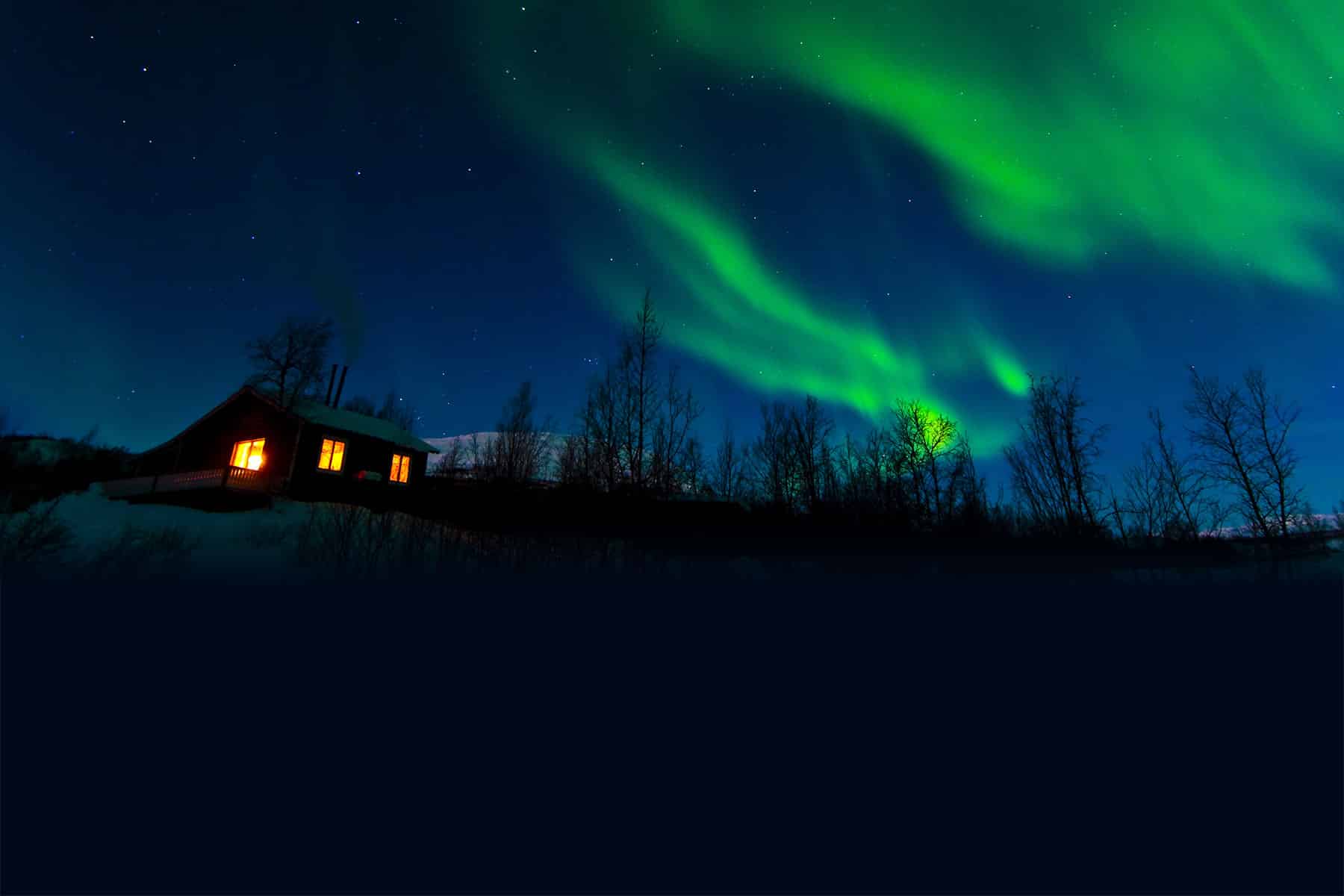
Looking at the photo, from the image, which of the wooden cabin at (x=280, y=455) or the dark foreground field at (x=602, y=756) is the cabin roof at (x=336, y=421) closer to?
the wooden cabin at (x=280, y=455)

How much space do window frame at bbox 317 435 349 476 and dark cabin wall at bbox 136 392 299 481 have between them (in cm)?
101

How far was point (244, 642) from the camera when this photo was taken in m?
5.24

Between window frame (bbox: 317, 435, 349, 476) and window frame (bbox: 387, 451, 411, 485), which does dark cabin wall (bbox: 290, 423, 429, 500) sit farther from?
window frame (bbox: 387, 451, 411, 485)

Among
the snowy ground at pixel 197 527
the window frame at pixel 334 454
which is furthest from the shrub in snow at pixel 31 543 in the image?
the window frame at pixel 334 454

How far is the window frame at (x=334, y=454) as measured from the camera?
20.6 meters

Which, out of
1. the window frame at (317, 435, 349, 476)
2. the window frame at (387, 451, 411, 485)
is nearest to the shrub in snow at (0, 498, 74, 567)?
the window frame at (317, 435, 349, 476)

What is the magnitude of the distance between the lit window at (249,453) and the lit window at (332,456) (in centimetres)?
277

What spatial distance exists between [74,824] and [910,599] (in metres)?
12.1

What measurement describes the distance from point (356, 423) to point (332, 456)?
2.22 meters

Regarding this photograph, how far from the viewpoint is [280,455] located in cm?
2044

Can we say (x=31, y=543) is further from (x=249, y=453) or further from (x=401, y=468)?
(x=249, y=453)

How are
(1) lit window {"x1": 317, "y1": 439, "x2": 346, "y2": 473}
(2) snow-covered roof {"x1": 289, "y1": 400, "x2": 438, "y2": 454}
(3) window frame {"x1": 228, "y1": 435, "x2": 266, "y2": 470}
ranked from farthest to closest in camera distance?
(2) snow-covered roof {"x1": 289, "y1": 400, "x2": 438, "y2": 454} < (3) window frame {"x1": 228, "y1": 435, "x2": 266, "y2": 470} < (1) lit window {"x1": 317, "y1": 439, "x2": 346, "y2": 473}

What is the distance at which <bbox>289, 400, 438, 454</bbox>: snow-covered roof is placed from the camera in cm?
2125

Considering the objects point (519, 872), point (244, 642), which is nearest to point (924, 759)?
point (519, 872)
